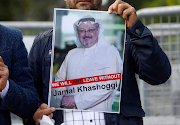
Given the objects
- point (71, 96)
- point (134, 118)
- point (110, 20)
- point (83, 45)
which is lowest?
point (134, 118)

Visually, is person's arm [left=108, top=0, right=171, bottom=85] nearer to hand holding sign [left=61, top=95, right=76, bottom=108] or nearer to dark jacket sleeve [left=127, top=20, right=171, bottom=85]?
dark jacket sleeve [left=127, top=20, right=171, bottom=85]

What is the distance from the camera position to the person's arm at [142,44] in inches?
72.6

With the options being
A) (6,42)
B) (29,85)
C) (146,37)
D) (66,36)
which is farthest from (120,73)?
(6,42)

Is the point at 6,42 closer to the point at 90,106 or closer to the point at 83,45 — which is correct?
the point at 83,45

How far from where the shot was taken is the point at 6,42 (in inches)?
78.0

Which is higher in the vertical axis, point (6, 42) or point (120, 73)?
point (6, 42)

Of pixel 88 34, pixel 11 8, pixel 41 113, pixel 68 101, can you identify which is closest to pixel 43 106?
pixel 41 113

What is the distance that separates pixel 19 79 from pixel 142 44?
820 mm

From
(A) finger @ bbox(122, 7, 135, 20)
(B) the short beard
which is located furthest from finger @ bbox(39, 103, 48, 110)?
(A) finger @ bbox(122, 7, 135, 20)

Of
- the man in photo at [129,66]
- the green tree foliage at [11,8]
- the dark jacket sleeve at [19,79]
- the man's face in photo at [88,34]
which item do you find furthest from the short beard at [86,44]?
the green tree foliage at [11,8]

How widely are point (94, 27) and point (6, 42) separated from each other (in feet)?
1.90

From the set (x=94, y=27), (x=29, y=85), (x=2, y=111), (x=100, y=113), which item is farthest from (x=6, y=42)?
(x=100, y=113)

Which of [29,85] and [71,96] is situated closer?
[71,96]

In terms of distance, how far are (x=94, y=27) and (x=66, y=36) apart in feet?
0.60
